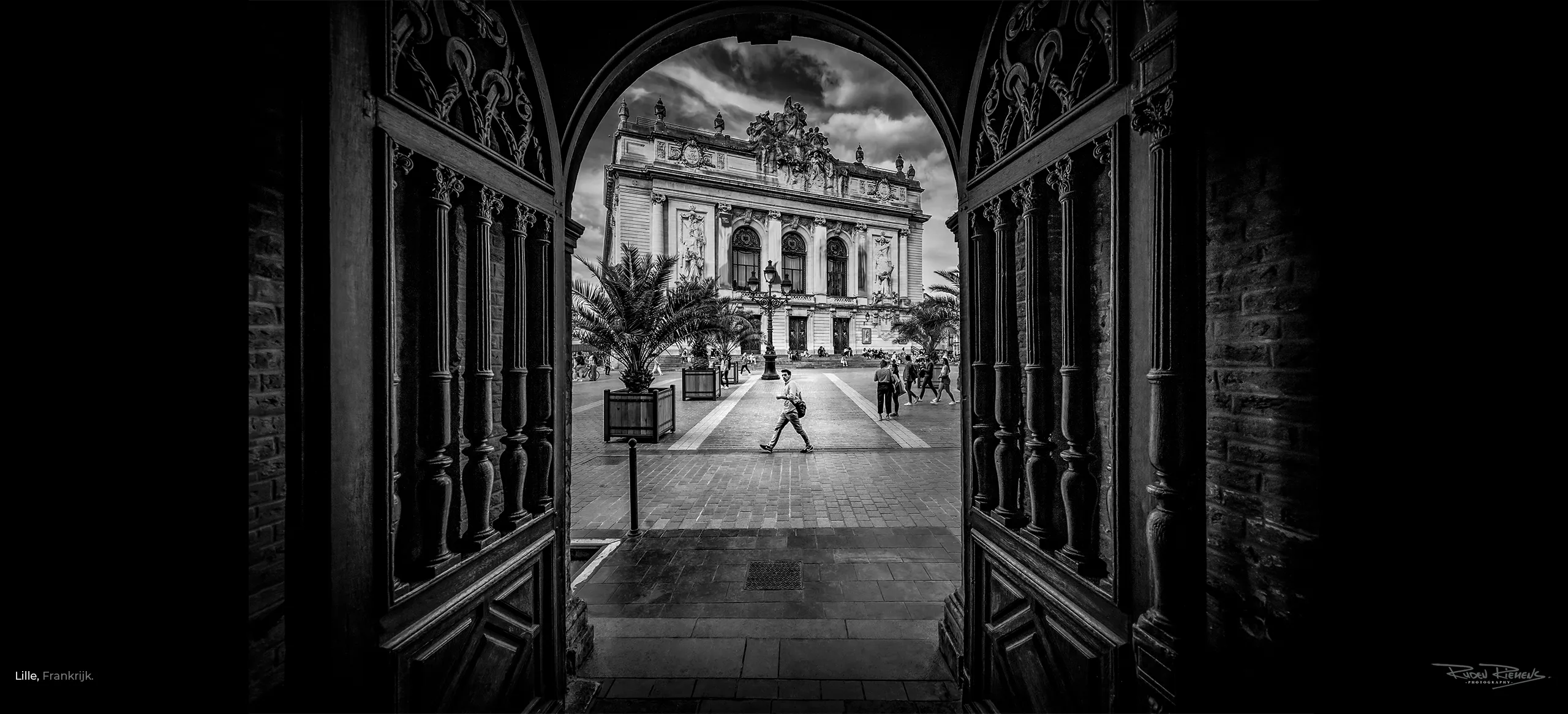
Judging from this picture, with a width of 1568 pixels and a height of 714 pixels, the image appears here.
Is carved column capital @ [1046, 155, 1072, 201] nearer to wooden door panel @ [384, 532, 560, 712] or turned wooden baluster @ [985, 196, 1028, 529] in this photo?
turned wooden baluster @ [985, 196, 1028, 529]

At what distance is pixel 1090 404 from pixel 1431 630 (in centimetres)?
108

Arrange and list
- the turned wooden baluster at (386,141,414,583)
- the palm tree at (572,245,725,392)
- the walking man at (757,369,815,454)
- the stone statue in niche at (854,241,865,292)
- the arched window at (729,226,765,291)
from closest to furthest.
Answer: the turned wooden baluster at (386,141,414,583)
the walking man at (757,369,815,454)
the palm tree at (572,245,725,392)
the arched window at (729,226,765,291)
the stone statue in niche at (854,241,865,292)

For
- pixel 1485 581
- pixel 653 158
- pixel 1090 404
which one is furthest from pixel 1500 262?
pixel 653 158

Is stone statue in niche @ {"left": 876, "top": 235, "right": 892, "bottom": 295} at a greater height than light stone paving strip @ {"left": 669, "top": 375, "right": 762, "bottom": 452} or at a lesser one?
greater

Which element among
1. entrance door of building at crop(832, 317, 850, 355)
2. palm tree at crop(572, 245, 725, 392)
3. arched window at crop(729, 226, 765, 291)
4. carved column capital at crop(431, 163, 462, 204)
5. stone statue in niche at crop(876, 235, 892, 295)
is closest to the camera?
carved column capital at crop(431, 163, 462, 204)

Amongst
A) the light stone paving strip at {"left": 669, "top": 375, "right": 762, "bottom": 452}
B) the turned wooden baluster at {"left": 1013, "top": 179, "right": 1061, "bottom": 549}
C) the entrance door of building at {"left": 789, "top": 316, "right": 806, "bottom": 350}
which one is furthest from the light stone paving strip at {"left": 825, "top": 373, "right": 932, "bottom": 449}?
the entrance door of building at {"left": 789, "top": 316, "right": 806, "bottom": 350}

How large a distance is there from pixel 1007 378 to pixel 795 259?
41444 mm

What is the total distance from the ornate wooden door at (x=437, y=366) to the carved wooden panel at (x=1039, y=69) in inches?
96.3

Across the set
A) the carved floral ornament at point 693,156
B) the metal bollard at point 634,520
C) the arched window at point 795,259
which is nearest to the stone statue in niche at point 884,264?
the arched window at point 795,259

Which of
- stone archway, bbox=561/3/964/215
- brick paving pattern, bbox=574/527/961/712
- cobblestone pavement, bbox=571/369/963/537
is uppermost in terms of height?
stone archway, bbox=561/3/964/215

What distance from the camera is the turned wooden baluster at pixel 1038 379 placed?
2229mm

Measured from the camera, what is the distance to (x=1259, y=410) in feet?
5.18

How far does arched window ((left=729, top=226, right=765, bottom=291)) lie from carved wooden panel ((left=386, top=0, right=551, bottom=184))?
3704 cm

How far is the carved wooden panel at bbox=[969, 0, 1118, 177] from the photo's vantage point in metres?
1.91
